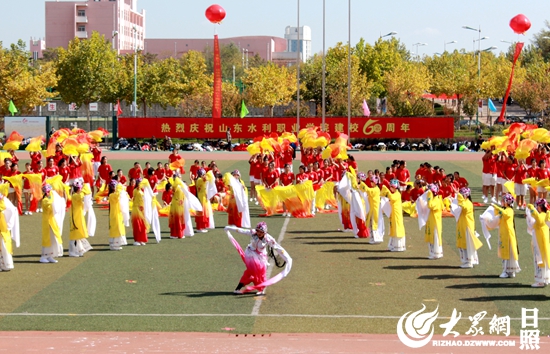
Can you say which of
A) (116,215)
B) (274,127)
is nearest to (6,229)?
(116,215)

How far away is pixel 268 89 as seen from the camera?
235 feet

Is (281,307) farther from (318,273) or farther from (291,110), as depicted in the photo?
(291,110)

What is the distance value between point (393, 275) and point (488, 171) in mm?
11768

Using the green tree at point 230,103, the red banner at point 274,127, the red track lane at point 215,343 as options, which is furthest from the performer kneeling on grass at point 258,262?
the green tree at point 230,103

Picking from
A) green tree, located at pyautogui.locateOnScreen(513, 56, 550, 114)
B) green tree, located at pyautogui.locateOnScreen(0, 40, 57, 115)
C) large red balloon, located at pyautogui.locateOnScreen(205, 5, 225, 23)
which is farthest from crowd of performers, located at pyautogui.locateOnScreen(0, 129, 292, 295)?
green tree, located at pyautogui.locateOnScreen(513, 56, 550, 114)

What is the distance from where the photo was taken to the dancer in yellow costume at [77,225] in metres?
17.6

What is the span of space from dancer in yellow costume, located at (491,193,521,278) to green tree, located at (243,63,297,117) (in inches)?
2230

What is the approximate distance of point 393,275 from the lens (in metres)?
15.8

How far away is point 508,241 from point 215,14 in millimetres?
29364

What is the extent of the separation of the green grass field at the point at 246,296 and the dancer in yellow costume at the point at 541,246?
0.20 meters

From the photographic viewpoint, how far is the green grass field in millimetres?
12570

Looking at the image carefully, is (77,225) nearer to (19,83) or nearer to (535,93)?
(19,83)

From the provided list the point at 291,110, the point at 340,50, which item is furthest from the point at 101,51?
the point at 340,50

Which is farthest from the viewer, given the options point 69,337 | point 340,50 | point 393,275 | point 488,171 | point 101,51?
point 340,50
